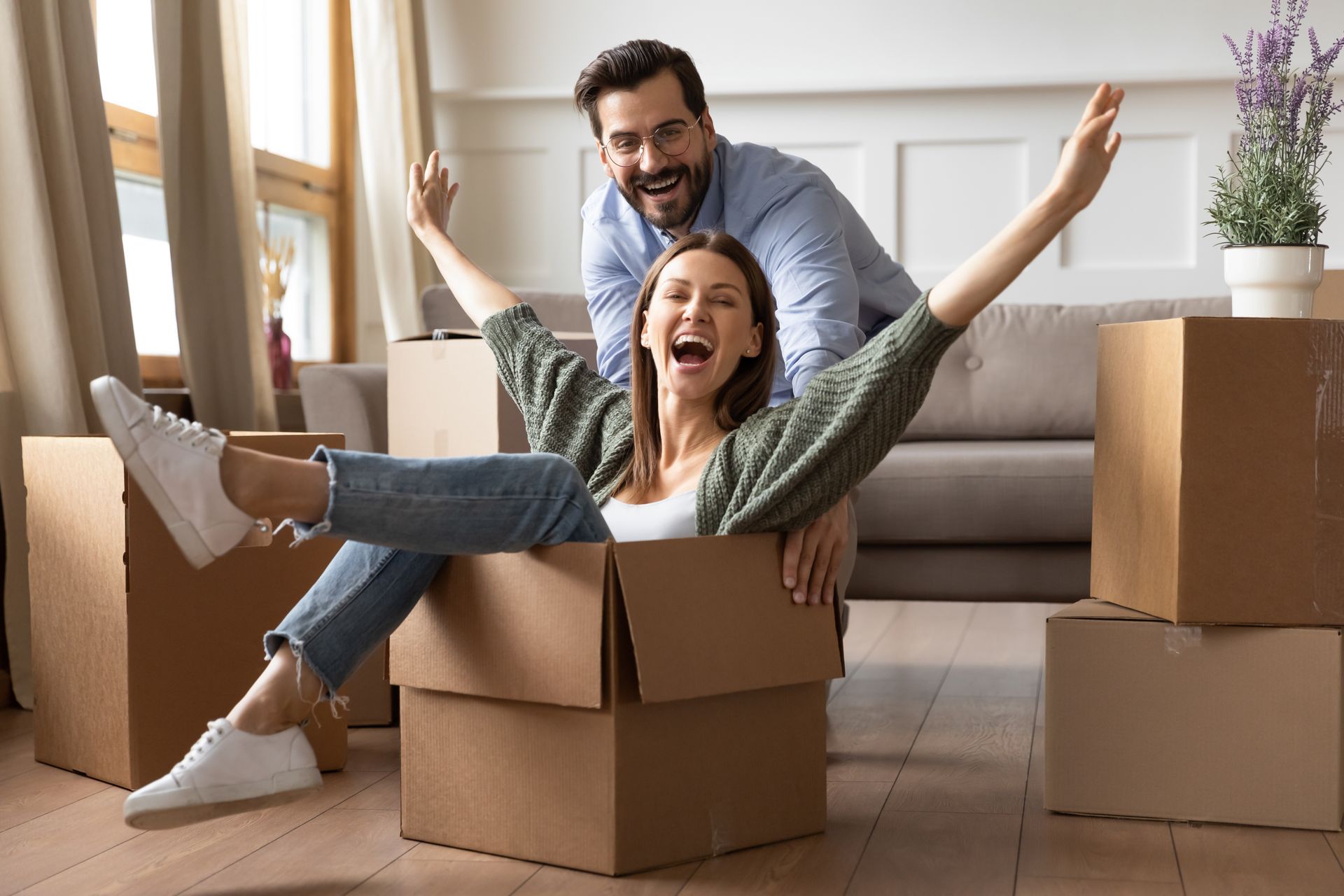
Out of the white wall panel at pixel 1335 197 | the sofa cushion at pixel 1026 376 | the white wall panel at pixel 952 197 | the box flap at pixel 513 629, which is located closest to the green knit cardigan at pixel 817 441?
the box flap at pixel 513 629

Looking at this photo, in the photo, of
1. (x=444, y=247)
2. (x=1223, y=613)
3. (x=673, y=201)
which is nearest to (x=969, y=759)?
(x=1223, y=613)

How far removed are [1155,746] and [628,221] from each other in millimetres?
1134

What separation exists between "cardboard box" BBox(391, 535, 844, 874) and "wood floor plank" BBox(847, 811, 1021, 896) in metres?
0.11

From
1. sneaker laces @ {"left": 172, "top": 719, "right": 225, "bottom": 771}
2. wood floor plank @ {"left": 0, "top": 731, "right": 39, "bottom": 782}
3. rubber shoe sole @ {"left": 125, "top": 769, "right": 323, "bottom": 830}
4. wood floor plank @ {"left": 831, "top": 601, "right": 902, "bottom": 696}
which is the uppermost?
sneaker laces @ {"left": 172, "top": 719, "right": 225, "bottom": 771}

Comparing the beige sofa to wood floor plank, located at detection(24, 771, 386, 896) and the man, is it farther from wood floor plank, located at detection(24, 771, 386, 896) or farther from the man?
wood floor plank, located at detection(24, 771, 386, 896)

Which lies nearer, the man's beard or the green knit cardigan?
the green knit cardigan

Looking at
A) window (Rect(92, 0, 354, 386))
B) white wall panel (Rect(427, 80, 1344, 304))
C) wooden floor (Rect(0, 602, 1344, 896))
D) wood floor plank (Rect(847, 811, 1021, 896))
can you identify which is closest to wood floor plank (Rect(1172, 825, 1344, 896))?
wooden floor (Rect(0, 602, 1344, 896))

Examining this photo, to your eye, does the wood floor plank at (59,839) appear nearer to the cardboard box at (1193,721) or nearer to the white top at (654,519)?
the white top at (654,519)

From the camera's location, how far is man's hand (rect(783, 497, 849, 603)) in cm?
154

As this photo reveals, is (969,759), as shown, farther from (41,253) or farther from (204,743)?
(41,253)

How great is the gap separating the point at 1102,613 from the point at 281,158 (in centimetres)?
284

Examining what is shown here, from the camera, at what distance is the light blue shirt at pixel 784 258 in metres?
1.87

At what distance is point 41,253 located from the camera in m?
2.29

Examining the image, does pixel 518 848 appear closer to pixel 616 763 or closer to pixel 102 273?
pixel 616 763
